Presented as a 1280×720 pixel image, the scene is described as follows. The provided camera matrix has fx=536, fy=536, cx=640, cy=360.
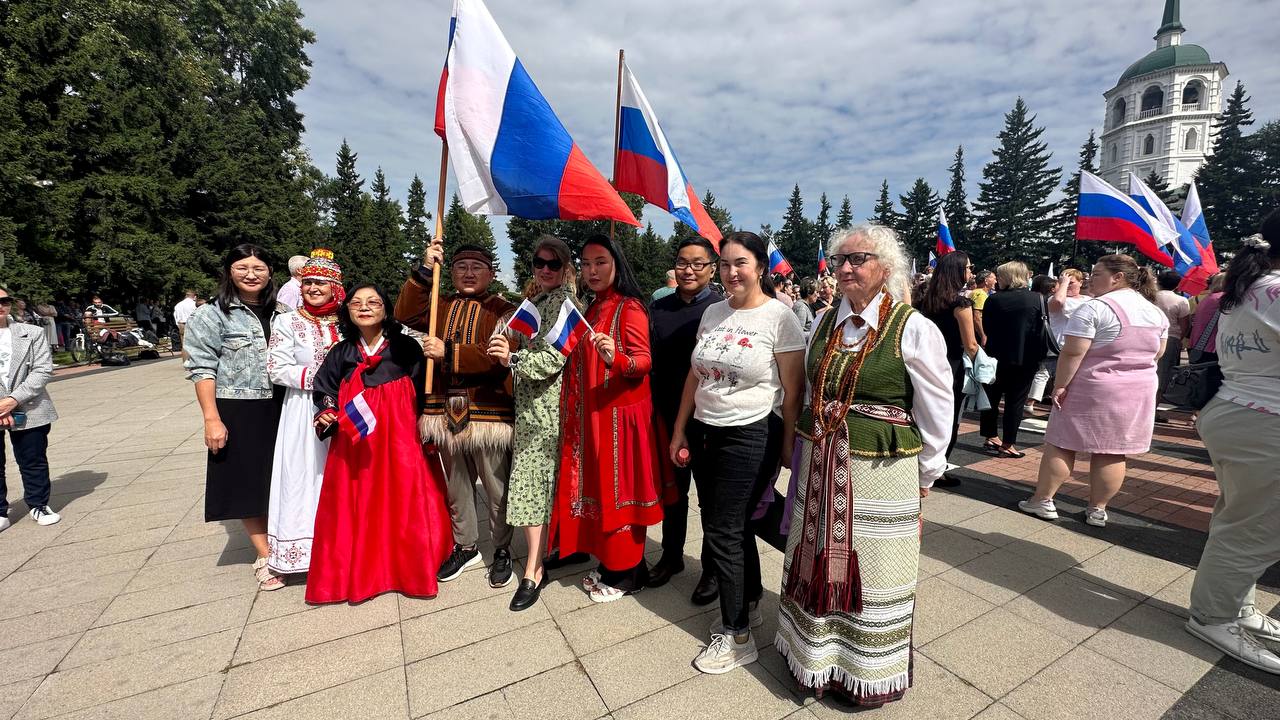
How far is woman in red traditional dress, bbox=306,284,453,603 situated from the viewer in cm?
309

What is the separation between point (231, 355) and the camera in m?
3.29

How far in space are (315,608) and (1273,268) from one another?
17.0 ft

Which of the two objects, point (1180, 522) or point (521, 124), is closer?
point (521, 124)

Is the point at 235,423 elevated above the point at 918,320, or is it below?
below

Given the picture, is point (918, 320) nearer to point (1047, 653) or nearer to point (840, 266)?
point (840, 266)

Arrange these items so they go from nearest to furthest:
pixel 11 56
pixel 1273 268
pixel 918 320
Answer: pixel 918 320
pixel 1273 268
pixel 11 56

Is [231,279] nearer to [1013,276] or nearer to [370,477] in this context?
[370,477]

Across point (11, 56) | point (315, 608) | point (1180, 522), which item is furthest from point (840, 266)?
point (11, 56)

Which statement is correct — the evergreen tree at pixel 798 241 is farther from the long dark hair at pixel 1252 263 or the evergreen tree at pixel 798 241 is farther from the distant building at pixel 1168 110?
the long dark hair at pixel 1252 263

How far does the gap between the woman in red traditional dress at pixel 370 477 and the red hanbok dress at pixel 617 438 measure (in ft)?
3.07

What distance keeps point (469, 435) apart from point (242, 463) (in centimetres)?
144

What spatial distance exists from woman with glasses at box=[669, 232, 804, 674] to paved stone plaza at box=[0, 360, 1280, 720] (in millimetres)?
265

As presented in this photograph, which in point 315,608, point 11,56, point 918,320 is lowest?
point 315,608

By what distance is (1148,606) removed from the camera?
2.98 meters
